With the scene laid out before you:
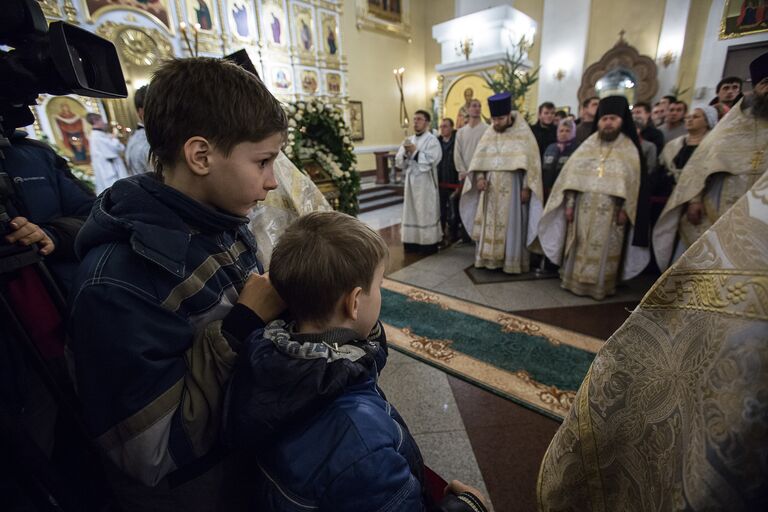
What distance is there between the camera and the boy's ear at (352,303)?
814 millimetres

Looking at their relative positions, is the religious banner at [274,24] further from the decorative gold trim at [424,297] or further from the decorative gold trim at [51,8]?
the decorative gold trim at [424,297]

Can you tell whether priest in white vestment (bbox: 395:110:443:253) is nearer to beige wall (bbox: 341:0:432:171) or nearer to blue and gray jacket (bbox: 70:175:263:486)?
blue and gray jacket (bbox: 70:175:263:486)

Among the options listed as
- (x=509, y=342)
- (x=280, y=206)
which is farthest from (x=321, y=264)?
(x=509, y=342)

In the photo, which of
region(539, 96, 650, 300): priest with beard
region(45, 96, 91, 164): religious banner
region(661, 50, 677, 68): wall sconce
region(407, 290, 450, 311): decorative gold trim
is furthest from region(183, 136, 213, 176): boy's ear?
region(661, 50, 677, 68): wall sconce

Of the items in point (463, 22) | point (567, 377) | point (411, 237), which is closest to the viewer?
point (567, 377)

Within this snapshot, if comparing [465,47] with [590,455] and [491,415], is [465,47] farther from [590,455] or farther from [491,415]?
[590,455]

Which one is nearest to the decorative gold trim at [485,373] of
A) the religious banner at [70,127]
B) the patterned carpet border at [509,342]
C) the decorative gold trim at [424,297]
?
the patterned carpet border at [509,342]

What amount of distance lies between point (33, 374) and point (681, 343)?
5.51ft

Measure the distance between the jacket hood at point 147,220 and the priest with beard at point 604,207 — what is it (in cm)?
373

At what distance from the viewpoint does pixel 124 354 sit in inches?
27.7

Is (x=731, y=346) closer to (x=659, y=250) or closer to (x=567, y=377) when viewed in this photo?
(x=567, y=377)

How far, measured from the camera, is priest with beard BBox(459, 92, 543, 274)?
4113 mm

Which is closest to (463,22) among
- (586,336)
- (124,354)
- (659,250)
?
(659,250)

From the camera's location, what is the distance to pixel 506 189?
4.29 m
